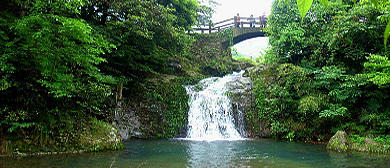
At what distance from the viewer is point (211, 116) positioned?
1338cm

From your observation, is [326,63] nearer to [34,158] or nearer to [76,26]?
[76,26]

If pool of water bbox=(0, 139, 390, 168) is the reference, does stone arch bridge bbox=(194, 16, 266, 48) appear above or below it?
above

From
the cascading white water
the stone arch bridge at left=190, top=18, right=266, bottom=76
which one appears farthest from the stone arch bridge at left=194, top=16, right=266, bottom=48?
the cascading white water

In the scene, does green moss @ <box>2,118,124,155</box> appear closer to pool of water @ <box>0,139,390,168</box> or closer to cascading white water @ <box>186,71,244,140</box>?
pool of water @ <box>0,139,390,168</box>

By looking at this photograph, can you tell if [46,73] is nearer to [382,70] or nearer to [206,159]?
[206,159]

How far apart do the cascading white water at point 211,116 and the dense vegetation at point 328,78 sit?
158 centimetres

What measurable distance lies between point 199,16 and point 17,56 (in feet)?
50.8

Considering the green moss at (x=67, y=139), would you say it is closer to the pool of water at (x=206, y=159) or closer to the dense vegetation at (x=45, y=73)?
the dense vegetation at (x=45, y=73)

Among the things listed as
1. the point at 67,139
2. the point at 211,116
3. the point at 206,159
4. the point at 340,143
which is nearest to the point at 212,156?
the point at 206,159

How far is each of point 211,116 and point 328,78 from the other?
5.60 m

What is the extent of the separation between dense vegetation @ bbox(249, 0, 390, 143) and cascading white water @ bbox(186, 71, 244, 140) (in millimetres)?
1580

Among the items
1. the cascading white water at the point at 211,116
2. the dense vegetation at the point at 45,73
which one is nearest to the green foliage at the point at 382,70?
the cascading white water at the point at 211,116

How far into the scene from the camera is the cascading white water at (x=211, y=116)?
12742 millimetres

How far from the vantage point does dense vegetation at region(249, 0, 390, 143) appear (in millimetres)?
10102
